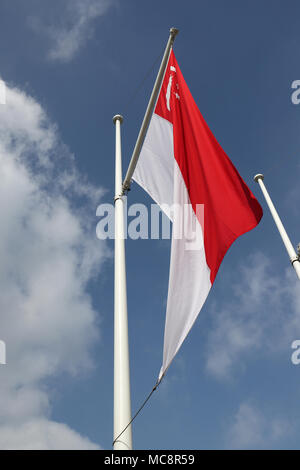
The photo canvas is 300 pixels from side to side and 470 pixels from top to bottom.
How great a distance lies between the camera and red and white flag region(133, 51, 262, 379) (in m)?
5.83

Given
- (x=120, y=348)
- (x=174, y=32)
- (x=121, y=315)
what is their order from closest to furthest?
(x=120, y=348) → (x=121, y=315) → (x=174, y=32)

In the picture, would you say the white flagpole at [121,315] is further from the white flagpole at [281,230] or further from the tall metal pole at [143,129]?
the white flagpole at [281,230]

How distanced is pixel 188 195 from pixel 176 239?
129 centimetres

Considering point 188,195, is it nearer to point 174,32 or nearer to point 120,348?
point 120,348

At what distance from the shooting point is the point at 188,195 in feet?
23.8

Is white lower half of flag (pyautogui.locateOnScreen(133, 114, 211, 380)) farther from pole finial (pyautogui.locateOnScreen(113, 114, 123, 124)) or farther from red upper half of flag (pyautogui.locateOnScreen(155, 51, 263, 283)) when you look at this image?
pole finial (pyautogui.locateOnScreen(113, 114, 123, 124))

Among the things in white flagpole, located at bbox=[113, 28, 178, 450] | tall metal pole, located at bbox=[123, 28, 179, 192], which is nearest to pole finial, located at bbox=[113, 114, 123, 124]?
white flagpole, located at bbox=[113, 28, 178, 450]

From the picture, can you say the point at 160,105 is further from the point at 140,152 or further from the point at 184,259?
the point at 184,259

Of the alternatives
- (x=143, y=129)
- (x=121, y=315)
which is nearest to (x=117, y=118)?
(x=143, y=129)

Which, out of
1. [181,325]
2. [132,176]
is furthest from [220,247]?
[132,176]

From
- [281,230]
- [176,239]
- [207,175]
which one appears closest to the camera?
[176,239]

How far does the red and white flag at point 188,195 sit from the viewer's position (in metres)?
5.83

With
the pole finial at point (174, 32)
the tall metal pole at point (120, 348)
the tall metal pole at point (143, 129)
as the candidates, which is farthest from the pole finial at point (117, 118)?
the tall metal pole at point (120, 348)

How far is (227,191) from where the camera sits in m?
7.93
